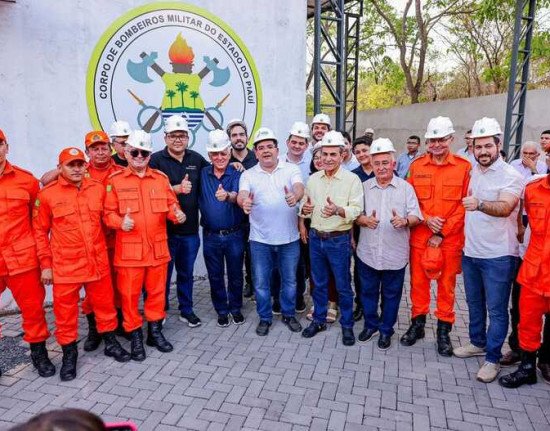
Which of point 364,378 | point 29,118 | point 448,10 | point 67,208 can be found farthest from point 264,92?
point 448,10

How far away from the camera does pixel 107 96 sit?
524 centimetres

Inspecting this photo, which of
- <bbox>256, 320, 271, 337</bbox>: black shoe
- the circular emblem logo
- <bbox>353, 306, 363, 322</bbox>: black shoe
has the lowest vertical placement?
<bbox>353, 306, 363, 322</bbox>: black shoe

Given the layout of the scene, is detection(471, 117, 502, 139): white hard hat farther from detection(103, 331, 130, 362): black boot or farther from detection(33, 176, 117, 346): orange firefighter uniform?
detection(103, 331, 130, 362): black boot

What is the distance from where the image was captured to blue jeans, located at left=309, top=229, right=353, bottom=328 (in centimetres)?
408

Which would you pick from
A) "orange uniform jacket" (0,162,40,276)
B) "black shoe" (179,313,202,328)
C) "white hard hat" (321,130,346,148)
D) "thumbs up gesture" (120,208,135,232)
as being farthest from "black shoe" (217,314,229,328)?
"white hard hat" (321,130,346,148)

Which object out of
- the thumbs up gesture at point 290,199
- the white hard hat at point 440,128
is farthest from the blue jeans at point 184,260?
the white hard hat at point 440,128

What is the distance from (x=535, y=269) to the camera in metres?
3.17

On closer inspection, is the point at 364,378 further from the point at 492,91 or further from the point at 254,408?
the point at 492,91

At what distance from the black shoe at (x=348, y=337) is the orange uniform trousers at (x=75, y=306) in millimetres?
2120

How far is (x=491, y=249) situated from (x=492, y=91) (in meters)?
16.2

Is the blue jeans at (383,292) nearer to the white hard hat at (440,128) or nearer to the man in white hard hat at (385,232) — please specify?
the man in white hard hat at (385,232)

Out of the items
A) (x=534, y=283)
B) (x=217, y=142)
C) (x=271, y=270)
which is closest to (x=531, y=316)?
(x=534, y=283)

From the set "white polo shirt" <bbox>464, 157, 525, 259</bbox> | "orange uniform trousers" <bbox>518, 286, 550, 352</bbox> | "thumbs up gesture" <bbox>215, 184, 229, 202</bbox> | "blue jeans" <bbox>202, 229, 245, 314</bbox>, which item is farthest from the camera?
"blue jeans" <bbox>202, 229, 245, 314</bbox>

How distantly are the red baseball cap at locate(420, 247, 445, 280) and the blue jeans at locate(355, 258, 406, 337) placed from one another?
23cm
